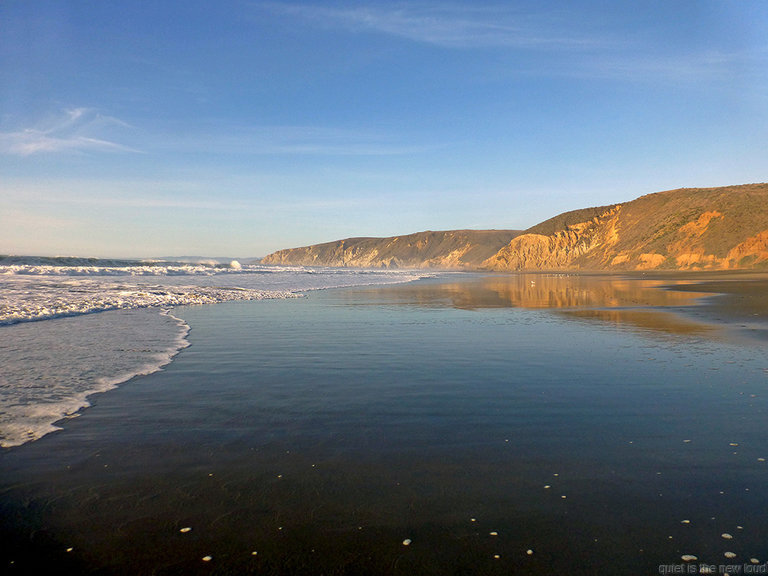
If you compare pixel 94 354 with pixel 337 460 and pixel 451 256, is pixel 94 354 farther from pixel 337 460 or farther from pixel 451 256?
pixel 451 256

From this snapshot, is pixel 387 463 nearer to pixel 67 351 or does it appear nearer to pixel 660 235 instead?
pixel 67 351

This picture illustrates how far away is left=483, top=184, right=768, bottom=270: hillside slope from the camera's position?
192 feet

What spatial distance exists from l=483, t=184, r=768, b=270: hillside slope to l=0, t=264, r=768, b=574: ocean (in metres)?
60.6

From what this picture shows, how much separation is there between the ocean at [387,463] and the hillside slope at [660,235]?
6055 centimetres

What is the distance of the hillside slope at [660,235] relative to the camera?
58.5m

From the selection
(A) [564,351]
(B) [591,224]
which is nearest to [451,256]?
(B) [591,224]

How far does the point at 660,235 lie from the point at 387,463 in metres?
80.1

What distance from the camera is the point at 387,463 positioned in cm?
422

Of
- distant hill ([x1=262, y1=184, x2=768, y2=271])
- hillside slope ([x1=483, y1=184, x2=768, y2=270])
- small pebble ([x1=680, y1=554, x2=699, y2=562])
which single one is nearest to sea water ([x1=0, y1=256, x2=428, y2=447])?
small pebble ([x1=680, y1=554, x2=699, y2=562])

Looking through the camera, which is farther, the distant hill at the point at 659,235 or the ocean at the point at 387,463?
the distant hill at the point at 659,235

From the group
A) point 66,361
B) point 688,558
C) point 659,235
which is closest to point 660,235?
point 659,235

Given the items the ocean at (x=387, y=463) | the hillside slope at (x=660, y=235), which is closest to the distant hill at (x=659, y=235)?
the hillside slope at (x=660, y=235)

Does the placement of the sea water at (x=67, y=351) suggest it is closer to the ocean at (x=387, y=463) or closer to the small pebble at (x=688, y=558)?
the ocean at (x=387, y=463)

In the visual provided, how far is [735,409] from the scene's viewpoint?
5.64 metres
